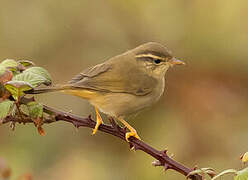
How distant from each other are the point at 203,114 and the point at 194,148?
0.69 metres

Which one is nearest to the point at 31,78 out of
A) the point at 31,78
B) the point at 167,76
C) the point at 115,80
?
the point at 31,78

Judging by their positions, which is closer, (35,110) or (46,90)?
(35,110)

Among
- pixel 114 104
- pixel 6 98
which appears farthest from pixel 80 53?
pixel 6 98

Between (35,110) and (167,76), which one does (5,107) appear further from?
(167,76)

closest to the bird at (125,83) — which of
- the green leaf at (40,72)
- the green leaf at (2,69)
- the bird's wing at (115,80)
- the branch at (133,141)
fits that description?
the bird's wing at (115,80)

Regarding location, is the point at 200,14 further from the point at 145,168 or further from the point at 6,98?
the point at 6,98

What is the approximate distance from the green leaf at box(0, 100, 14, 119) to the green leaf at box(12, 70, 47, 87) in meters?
0.17

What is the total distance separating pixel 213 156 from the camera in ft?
21.7

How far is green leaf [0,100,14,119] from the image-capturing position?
3001 millimetres

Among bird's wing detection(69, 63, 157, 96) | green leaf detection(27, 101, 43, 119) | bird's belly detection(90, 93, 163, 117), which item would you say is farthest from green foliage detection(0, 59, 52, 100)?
bird's belly detection(90, 93, 163, 117)

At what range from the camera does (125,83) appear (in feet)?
16.6

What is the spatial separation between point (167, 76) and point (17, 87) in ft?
15.3

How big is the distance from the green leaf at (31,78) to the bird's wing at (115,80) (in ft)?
3.58

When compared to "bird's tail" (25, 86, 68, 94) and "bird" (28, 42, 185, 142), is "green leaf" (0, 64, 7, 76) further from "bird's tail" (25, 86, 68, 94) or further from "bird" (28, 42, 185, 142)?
"bird" (28, 42, 185, 142)
